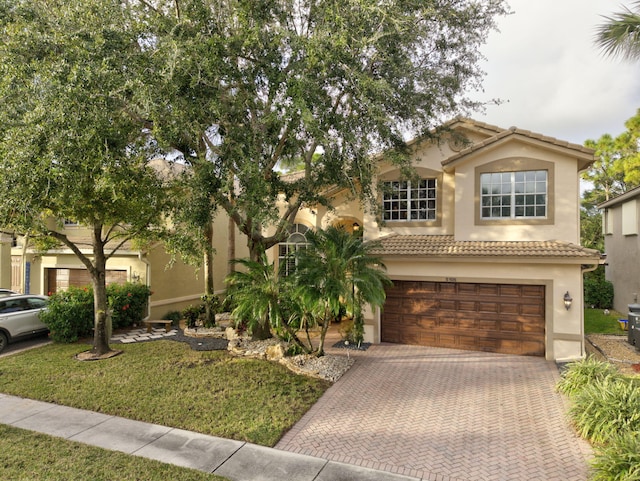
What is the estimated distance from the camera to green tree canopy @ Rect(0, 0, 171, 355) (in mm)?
8453

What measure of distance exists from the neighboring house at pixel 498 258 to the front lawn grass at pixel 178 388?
512 centimetres

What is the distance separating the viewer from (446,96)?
12.7 m

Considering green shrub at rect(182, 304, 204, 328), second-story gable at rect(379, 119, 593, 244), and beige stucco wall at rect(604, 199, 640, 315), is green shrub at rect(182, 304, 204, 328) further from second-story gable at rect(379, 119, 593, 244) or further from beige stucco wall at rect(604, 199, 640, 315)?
beige stucco wall at rect(604, 199, 640, 315)

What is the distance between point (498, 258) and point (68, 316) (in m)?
14.8

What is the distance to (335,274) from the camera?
429 inches

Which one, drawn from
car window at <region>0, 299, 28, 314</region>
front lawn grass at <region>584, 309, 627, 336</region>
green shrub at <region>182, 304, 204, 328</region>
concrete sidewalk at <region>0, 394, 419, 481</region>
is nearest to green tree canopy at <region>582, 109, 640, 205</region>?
front lawn grass at <region>584, 309, 627, 336</region>

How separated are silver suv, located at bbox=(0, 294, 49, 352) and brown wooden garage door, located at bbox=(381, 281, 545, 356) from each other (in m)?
12.8

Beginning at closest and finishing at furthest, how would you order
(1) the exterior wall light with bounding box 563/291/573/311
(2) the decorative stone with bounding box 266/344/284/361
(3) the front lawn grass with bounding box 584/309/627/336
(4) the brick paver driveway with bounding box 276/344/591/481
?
(4) the brick paver driveway with bounding box 276/344/591/481
(1) the exterior wall light with bounding box 563/291/573/311
(2) the decorative stone with bounding box 266/344/284/361
(3) the front lawn grass with bounding box 584/309/627/336

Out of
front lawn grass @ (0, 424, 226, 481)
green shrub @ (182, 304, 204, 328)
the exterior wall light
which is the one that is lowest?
front lawn grass @ (0, 424, 226, 481)

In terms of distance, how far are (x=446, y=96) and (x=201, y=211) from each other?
8688 millimetres

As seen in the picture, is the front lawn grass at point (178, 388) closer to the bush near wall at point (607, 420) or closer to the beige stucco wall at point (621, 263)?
the bush near wall at point (607, 420)

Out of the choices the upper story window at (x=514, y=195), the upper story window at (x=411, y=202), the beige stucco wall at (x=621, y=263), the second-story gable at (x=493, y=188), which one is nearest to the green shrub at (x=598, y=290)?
the beige stucco wall at (x=621, y=263)

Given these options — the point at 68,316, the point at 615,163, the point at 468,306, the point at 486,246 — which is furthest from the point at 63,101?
the point at 615,163

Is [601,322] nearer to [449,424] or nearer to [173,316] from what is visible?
[449,424]
